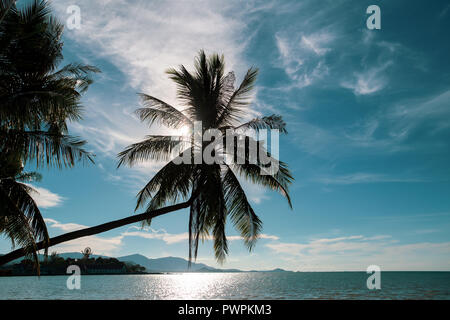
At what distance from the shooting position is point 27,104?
6141 mm

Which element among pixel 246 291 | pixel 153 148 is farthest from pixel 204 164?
pixel 246 291

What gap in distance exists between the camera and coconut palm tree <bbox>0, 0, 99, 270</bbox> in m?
6.11

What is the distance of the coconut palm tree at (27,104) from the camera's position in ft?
20.0

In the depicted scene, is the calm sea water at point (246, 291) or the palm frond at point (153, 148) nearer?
the palm frond at point (153, 148)

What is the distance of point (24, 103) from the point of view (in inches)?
243

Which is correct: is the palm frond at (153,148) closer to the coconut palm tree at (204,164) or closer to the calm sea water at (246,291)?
the coconut palm tree at (204,164)

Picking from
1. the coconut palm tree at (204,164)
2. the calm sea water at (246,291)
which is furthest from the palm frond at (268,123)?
the calm sea water at (246,291)

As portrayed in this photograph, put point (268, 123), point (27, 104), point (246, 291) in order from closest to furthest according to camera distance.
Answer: point (27, 104), point (268, 123), point (246, 291)

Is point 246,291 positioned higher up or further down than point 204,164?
further down

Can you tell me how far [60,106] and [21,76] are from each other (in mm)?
1637

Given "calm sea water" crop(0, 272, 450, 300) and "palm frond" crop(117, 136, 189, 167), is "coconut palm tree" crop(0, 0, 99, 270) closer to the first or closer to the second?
"palm frond" crop(117, 136, 189, 167)

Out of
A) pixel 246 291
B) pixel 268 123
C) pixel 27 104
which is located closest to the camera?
pixel 27 104

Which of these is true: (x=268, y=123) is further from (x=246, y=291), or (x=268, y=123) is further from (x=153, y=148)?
(x=246, y=291)
